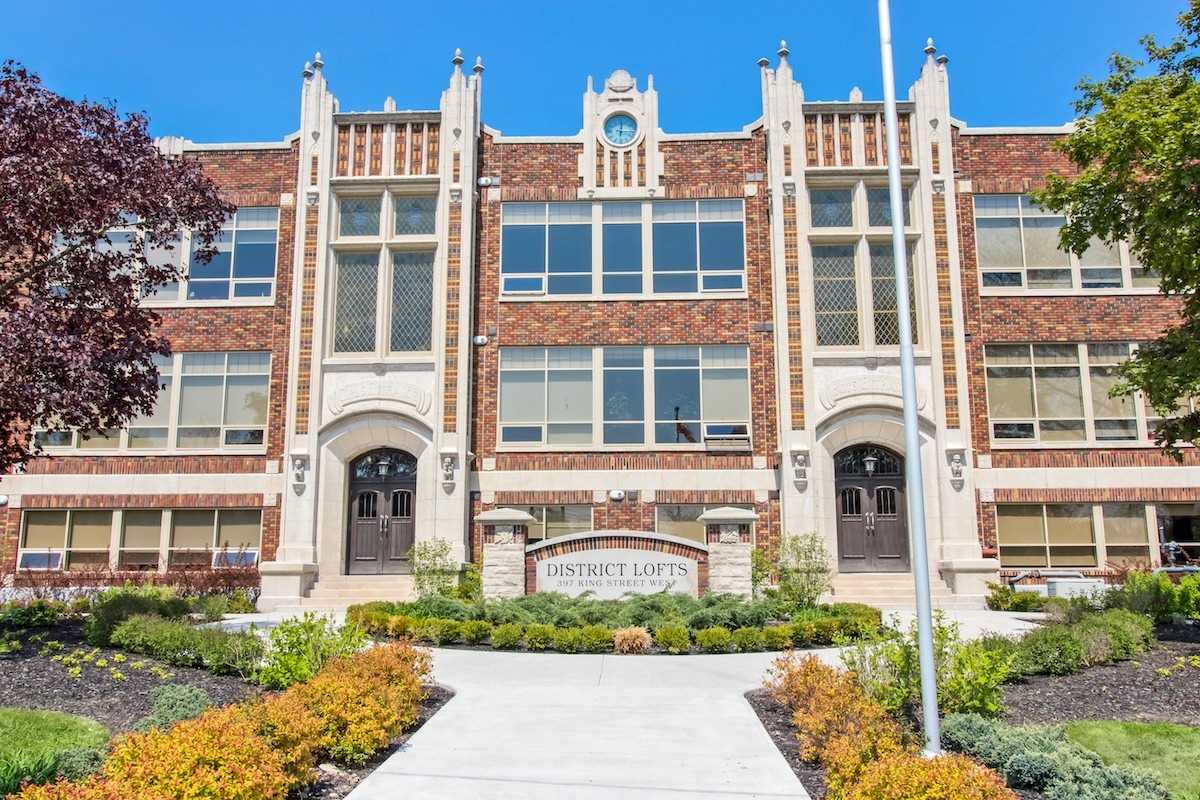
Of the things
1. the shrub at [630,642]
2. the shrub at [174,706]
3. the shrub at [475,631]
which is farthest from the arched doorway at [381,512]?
the shrub at [174,706]

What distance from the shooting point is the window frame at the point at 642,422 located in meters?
21.4

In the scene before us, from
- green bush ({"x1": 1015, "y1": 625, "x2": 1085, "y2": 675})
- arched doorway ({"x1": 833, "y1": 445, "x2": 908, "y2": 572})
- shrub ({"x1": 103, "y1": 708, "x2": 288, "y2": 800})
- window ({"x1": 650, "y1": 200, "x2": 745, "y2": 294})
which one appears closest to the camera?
shrub ({"x1": 103, "y1": 708, "x2": 288, "y2": 800})

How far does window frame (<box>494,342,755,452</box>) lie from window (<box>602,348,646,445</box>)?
0.20 feet

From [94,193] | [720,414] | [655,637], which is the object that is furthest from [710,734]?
[720,414]

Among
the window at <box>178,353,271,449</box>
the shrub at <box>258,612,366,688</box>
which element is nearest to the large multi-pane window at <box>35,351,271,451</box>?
the window at <box>178,353,271,449</box>

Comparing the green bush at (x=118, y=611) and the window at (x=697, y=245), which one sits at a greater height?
the window at (x=697, y=245)

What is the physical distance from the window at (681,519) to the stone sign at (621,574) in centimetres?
492

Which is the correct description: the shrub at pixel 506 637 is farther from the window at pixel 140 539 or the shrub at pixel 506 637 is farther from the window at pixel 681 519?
the window at pixel 140 539

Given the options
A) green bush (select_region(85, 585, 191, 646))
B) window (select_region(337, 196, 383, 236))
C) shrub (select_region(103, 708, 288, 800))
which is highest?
window (select_region(337, 196, 383, 236))

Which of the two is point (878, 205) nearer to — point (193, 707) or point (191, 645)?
point (191, 645)

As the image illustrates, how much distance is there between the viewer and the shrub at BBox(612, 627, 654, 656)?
1279cm

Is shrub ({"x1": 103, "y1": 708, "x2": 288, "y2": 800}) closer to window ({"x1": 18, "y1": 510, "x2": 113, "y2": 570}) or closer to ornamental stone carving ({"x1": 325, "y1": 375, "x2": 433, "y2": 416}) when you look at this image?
ornamental stone carving ({"x1": 325, "y1": 375, "x2": 433, "y2": 416})

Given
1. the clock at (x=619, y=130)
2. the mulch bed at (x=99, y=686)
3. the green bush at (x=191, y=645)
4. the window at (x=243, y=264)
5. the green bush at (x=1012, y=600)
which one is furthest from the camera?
the clock at (x=619, y=130)

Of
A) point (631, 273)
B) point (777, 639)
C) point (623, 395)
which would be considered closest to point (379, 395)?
point (623, 395)
